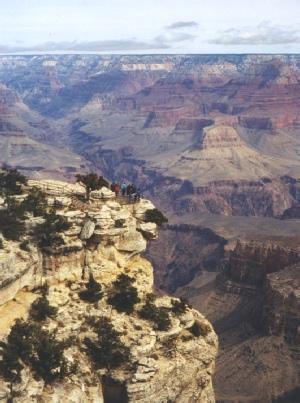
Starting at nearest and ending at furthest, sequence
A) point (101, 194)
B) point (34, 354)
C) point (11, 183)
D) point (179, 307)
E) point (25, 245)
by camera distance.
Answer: point (34, 354) → point (25, 245) → point (179, 307) → point (101, 194) → point (11, 183)

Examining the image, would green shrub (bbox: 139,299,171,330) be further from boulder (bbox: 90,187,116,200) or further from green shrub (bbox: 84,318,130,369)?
boulder (bbox: 90,187,116,200)

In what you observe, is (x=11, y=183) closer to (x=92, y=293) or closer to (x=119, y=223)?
(x=119, y=223)

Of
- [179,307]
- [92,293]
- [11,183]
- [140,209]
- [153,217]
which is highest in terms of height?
[11,183]

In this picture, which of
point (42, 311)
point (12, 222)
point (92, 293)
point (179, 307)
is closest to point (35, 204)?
point (12, 222)

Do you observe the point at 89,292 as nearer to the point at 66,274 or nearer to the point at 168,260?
the point at 66,274

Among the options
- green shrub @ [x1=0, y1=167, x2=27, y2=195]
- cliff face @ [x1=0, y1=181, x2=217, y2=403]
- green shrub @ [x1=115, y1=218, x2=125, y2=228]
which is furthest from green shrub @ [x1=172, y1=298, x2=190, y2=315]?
green shrub @ [x1=0, y1=167, x2=27, y2=195]

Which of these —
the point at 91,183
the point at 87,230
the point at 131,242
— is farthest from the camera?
the point at 91,183
